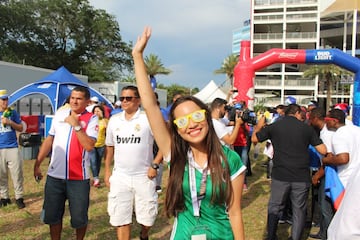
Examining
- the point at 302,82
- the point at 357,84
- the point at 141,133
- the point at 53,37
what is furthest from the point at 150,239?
the point at 302,82

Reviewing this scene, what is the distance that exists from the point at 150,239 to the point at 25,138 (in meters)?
2.25

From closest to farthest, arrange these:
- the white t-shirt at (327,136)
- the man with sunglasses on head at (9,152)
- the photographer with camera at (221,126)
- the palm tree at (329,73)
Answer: the white t-shirt at (327,136) → the photographer with camera at (221,126) → the man with sunglasses on head at (9,152) → the palm tree at (329,73)

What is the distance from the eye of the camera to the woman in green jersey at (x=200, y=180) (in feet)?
6.23

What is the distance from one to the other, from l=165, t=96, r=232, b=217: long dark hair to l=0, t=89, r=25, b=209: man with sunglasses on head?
434cm

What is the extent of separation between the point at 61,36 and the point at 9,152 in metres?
32.4

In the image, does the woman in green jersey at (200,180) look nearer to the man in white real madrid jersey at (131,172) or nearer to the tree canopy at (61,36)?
the man in white real madrid jersey at (131,172)

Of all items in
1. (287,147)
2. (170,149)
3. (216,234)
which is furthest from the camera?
(287,147)

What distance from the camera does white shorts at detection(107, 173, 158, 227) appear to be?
11.8 ft

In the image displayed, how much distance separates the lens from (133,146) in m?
3.66

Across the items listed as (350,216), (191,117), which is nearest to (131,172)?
(191,117)

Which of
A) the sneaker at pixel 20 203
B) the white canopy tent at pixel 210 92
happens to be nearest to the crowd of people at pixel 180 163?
the sneaker at pixel 20 203

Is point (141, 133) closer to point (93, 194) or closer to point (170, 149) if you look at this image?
point (170, 149)

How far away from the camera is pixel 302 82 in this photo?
45688 millimetres

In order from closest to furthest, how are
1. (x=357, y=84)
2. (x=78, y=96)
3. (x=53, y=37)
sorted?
(x=78, y=96), (x=357, y=84), (x=53, y=37)
